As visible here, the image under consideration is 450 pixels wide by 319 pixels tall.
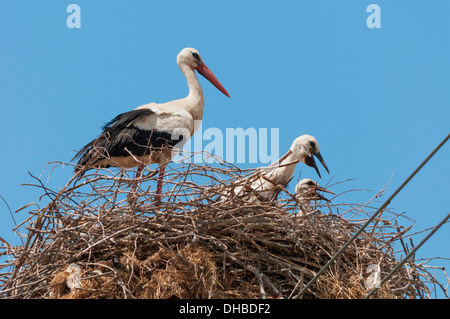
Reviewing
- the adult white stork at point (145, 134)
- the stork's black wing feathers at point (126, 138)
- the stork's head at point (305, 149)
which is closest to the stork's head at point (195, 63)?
the adult white stork at point (145, 134)

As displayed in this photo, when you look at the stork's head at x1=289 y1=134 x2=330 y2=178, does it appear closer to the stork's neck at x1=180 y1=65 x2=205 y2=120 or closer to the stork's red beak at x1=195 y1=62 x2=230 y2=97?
the stork's neck at x1=180 y1=65 x2=205 y2=120

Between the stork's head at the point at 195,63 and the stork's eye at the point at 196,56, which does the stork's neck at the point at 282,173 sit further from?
the stork's eye at the point at 196,56

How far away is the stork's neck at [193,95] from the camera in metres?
8.05

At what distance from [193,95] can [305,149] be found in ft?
4.77

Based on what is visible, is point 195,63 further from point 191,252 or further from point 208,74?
point 191,252

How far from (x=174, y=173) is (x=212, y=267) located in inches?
30.4

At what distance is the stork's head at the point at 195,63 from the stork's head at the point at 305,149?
1351 millimetres

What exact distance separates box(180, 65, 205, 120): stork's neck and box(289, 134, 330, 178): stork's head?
3.84 feet

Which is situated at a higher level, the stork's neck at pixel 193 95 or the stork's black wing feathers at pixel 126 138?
the stork's neck at pixel 193 95

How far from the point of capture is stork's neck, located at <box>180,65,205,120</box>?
8047 millimetres

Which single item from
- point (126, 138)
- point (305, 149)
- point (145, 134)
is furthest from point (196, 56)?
point (305, 149)

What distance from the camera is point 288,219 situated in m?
5.54

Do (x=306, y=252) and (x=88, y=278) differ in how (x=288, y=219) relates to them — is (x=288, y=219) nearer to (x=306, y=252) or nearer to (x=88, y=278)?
(x=306, y=252)
